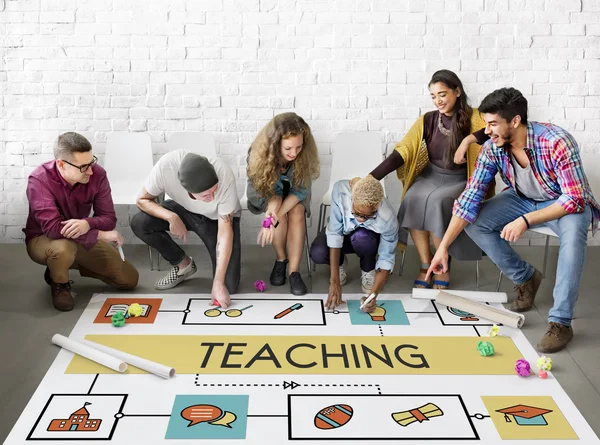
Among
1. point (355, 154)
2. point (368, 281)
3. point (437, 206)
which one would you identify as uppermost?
point (355, 154)

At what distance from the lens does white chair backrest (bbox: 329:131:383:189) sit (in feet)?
14.7

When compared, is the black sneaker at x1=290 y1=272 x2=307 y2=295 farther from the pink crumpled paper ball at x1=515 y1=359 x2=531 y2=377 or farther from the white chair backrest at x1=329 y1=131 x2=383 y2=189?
the pink crumpled paper ball at x1=515 y1=359 x2=531 y2=377

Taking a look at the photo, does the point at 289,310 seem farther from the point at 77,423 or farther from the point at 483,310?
the point at 77,423

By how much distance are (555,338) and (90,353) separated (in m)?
2.01

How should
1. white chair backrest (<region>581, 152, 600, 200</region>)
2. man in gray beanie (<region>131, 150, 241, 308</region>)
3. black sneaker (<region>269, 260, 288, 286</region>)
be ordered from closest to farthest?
man in gray beanie (<region>131, 150, 241, 308</region>) → black sneaker (<region>269, 260, 288, 286</region>) → white chair backrest (<region>581, 152, 600, 200</region>)

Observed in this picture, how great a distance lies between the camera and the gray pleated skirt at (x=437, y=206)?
384 cm

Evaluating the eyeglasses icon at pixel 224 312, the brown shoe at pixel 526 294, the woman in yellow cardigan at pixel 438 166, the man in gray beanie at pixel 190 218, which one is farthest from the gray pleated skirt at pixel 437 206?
the eyeglasses icon at pixel 224 312

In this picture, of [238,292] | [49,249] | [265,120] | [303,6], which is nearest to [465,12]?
[303,6]

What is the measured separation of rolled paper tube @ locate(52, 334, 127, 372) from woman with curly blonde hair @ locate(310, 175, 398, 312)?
3.67 ft

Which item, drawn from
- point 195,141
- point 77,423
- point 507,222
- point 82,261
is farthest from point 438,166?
point 77,423

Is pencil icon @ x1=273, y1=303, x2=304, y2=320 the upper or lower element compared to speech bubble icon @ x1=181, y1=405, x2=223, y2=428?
upper

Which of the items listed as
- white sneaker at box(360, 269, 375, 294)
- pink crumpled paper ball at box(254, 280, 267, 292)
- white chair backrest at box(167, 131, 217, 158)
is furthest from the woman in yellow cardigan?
white chair backrest at box(167, 131, 217, 158)

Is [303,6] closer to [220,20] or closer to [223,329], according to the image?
[220,20]

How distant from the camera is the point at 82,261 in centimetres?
374
